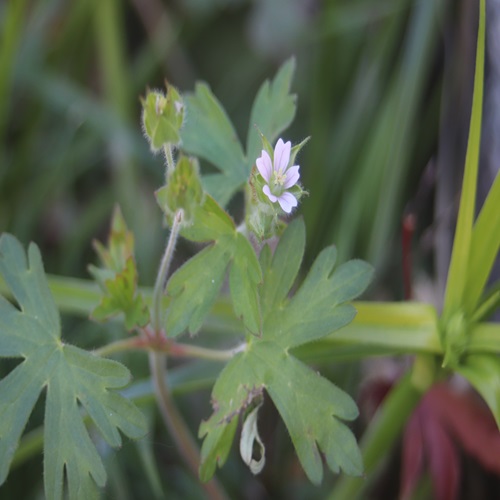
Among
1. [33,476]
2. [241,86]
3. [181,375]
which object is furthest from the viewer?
[241,86]

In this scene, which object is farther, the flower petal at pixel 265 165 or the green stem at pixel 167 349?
the green stem at pixel 167 349

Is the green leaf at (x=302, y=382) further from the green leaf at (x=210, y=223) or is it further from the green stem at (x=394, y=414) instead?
the green stem at (x=394, y=414)

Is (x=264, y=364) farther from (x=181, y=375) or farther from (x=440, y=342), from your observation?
(x=181, y=375)

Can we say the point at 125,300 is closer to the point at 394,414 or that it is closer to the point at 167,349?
the point at 167,349

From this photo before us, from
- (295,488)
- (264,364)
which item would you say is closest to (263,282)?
(264,364)

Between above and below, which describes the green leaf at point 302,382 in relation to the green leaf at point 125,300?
below

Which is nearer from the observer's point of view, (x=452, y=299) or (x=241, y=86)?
(x=452, y=299)

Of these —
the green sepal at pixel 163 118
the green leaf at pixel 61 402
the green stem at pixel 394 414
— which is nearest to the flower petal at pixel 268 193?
the green sepal at pixel 163 118
